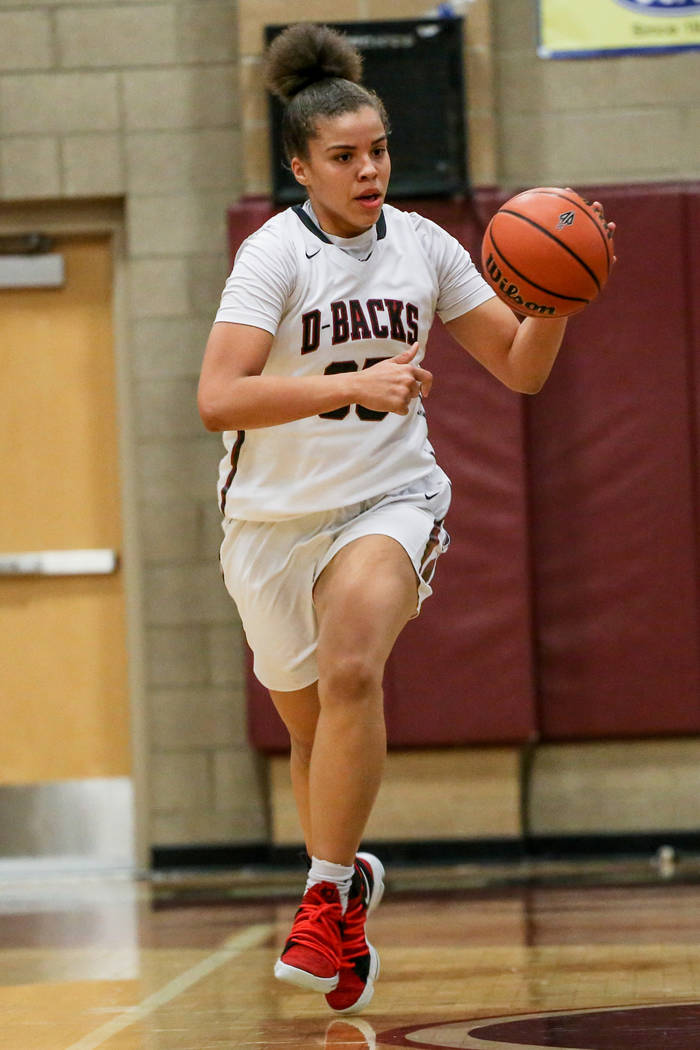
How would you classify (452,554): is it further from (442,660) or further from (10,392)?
(10,392)

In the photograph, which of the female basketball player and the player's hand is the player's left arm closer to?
the female basketball player

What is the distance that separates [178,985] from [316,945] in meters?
0.82

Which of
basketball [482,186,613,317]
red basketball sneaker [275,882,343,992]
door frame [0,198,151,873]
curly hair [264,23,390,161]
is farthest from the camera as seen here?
door frame [0,198,151,873]

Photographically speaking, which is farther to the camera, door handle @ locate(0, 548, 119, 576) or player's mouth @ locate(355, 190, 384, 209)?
door handle @ locate(0, 548, 119, 576)

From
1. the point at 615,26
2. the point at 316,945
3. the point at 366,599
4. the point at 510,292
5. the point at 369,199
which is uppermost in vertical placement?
the point at 615,26

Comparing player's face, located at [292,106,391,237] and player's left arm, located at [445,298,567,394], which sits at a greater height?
player's face, located at [292,106,391,237]

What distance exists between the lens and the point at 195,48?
601cm

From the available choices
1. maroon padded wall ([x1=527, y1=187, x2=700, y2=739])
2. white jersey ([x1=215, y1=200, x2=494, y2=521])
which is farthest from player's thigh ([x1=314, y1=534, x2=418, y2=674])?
maroon padded wall ([x1=527, y1=187, x2=700, y2=739])

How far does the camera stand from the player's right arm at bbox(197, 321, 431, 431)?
2627 mm

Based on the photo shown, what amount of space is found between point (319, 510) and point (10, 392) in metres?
3.65

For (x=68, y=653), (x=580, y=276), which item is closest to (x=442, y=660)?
(x=68, y=653)

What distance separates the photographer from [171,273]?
6.04 meters

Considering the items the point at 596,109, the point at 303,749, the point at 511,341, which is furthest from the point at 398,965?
the point at 596,109

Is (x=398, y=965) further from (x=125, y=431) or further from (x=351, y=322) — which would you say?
(x=125, y=431)
